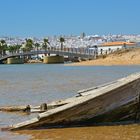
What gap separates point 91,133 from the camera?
12.4 meters

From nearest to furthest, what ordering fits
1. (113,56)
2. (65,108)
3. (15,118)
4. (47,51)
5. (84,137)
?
(84,137) < (65,108) < (15,118) < (113,56) < (47,51)

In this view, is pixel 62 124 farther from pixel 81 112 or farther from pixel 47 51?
pixel 47 51

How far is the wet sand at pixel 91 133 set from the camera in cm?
1188

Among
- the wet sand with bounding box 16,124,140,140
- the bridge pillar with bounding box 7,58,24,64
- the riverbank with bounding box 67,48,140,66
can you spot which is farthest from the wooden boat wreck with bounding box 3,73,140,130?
the bridge pillar with bounding box 7,58,24,64

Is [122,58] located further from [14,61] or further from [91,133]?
[91,133]

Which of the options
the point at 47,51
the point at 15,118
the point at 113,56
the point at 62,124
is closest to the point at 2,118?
the point at 15,118

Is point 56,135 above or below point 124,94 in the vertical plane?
below

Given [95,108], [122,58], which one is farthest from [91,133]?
[122,58]

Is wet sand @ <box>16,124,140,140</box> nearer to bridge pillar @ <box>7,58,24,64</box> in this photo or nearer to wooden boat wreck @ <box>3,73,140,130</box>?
wooden boat wreck @ <box>3,73,140,130</box>

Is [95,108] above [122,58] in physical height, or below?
above

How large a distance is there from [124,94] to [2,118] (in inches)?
196

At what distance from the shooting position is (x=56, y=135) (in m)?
12.3

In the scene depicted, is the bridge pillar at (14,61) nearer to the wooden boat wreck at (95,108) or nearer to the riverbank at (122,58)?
the riverbank at (122,58)

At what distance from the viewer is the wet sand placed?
11.9m
